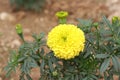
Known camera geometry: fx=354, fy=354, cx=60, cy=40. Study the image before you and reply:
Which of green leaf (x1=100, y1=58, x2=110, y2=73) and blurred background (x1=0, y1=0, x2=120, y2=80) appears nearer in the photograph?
green leaf (x1=100, y1=58, x2=110, y2=73)

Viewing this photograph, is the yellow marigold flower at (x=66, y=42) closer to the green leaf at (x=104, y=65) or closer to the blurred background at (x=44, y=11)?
the green leaf at (x=104, y=65)

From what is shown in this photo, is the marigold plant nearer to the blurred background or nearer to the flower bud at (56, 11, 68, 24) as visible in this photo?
the flower bud at (56, 11, 68, 24)

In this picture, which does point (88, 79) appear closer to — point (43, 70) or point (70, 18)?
point (43, 70)

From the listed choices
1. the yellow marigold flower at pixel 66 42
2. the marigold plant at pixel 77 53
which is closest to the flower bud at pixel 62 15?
the marigold plant at pixel 77 53

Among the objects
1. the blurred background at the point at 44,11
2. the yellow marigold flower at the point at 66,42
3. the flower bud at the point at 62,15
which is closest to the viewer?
the yellow marigold flower at the point at 66,42

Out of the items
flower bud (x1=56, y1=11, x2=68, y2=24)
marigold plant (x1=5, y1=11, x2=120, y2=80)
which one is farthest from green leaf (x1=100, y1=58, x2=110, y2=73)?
flower bud (x1=56, y1=11, x2=68, y2=24)
